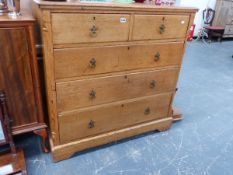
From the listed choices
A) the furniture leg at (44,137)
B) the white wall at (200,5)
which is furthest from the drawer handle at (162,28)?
the white wall at (200,5)

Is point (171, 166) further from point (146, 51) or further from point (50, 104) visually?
point (50, 104)

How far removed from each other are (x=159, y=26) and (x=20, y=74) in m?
0.90

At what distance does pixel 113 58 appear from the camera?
133 centimetres

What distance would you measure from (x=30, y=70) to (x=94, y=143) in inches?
27.8

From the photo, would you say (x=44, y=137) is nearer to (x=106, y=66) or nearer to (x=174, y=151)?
(x=106, y=66)

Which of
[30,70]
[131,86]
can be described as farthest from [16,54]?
[131,86]

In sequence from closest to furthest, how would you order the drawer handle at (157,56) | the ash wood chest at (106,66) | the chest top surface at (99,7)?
1. the chest top surface at (99,7)
2. the ash wood chest at (106,66)
3. the drawer handle at (157,56)

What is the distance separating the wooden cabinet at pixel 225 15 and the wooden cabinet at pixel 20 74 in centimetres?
509

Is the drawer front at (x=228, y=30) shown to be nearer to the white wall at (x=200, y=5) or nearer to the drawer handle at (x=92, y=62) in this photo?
the white wall at (x=200, y=5)

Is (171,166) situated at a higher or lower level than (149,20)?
lower

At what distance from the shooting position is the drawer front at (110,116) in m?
1.41

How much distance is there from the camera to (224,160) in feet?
5.26

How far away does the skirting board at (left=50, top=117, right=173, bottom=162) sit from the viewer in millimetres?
1460

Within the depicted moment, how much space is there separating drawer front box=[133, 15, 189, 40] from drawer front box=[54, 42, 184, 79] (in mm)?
64
